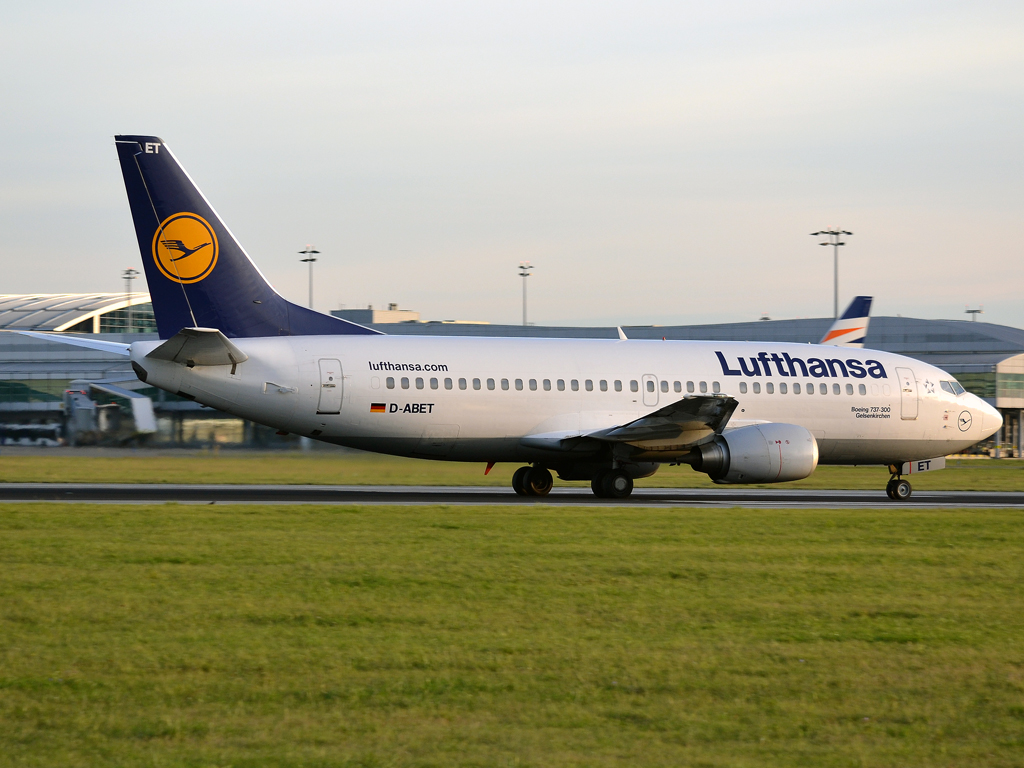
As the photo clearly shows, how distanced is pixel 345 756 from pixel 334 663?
1.82 metres

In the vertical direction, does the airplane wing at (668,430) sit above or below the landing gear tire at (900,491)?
above

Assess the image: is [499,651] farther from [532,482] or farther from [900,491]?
[900,491]

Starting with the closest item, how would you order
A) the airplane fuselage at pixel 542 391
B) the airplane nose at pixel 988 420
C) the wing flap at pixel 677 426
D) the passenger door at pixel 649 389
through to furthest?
the airplane fuselage at pixel 542 391 < the wing flap at pixel 677 426 < the passenger door at pixel 649 389 < the airplane nose at pixel 988 420

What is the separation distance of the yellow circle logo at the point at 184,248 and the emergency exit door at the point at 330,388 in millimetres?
2980

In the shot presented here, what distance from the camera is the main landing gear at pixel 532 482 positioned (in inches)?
945

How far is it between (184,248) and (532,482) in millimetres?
8949

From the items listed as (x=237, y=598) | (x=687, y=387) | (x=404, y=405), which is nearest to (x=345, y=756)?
(x=237, y=598)

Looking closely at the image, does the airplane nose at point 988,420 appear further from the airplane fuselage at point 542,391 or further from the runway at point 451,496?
the runway at point 451,496

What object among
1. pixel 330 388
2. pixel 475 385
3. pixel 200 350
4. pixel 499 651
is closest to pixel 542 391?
pixel 475 385

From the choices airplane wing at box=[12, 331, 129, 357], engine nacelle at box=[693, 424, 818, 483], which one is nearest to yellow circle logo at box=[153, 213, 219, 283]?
airplane wing at box=[12, 331, 129, 357]

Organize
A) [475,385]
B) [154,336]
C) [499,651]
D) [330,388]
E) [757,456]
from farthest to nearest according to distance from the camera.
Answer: [154,336] < [475,385] < [757,456] < [330,388] < [499,651]

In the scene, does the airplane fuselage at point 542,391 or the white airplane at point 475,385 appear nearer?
the white airplane at point 475,385

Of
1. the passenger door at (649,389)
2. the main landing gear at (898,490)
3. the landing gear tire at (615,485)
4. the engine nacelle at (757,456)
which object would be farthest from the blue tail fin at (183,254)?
the main landing gear at (898,490)

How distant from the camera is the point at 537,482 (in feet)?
79.0
